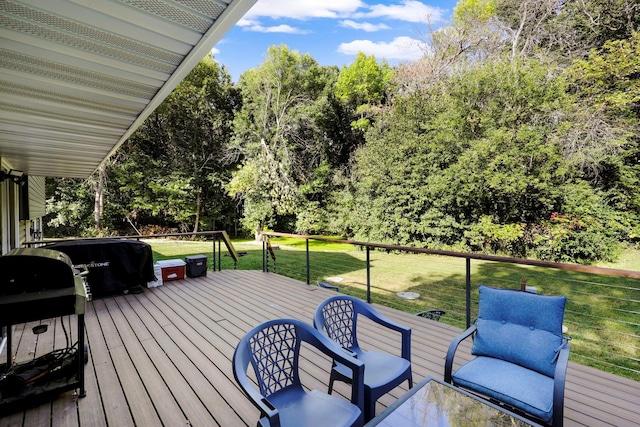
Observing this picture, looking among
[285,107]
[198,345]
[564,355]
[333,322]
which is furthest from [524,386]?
[285,107]

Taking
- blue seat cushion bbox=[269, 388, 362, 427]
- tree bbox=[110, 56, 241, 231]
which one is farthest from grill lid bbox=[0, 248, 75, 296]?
tree bbox=[110, 56, 241, 231]

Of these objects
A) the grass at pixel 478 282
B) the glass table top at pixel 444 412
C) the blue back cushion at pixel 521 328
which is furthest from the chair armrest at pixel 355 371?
the grass at pixel 478 282

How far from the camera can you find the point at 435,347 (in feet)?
9.51

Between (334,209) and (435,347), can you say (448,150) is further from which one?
(435,347)

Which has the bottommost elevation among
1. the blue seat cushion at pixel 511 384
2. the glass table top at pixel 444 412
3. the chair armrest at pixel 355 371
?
the blue seat cushion at pixel 511 384

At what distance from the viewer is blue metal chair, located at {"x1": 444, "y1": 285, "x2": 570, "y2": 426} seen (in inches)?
64.8

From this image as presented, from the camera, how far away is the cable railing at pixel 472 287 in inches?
161

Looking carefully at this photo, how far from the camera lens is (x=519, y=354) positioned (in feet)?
6.52

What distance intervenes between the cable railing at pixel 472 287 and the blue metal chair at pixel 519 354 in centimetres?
80

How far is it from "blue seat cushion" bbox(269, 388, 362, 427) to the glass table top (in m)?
0.16

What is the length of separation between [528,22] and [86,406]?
48.0ft

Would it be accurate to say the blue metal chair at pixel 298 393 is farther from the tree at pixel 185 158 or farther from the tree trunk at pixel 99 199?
the tree trunk at pixel 99 199

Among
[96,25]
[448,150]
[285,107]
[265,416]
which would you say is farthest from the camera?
[285,107]

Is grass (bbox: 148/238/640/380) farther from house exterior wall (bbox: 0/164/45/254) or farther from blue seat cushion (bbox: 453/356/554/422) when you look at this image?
house exterior wall (bbox: 0/164/45/254)
